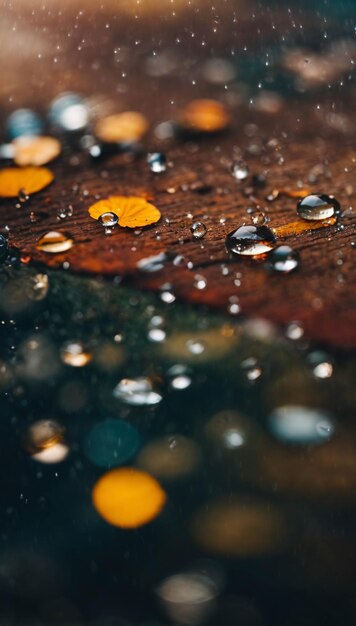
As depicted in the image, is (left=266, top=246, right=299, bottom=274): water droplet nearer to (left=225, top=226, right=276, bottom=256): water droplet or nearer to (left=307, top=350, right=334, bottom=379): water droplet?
(left=225, top=226, right=276, bottom=256): water droplet

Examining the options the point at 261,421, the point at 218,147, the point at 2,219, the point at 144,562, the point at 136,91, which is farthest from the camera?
the point at 136,91

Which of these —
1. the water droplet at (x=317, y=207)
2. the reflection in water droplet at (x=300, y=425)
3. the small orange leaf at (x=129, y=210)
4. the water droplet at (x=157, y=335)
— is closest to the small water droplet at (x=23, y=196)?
the small orange leaf at (x=129, y=210)

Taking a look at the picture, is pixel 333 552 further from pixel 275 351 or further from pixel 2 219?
pixel 2 219

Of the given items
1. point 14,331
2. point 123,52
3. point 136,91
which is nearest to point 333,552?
point 14,331

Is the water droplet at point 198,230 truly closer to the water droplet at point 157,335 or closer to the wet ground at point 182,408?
the wet ground at point 182,408

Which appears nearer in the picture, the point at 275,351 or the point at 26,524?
the point at 26,524

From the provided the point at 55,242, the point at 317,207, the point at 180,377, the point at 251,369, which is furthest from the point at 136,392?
the point at 317,207

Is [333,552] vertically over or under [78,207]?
under

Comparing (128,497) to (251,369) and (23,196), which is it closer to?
(251,369)
